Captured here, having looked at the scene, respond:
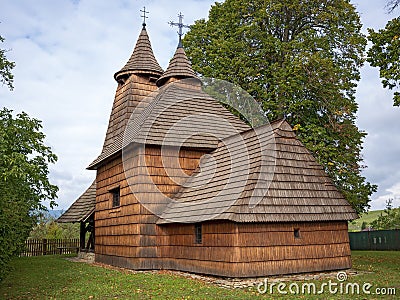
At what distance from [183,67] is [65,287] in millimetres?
11059

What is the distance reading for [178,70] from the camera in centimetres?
1931

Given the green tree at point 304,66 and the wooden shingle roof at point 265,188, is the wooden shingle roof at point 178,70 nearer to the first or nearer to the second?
the green tree at point 304,66

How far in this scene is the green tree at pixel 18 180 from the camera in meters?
9.86

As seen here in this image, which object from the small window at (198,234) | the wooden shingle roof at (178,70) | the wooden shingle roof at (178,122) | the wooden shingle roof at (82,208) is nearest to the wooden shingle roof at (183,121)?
the wooden shingle roof at (178,122)

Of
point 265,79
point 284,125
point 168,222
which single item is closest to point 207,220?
point 168,222

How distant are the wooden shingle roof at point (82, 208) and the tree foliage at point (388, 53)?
1425 centimetres

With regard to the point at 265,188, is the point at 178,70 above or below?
above

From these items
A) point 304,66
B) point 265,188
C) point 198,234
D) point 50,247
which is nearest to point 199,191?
point 198,234

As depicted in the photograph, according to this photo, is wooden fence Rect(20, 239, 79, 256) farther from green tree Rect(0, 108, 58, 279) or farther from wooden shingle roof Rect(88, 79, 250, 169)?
wooden shingle roof Rect(88, 79, 250, 169)

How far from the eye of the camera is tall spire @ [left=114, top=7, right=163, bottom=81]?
19.5 m

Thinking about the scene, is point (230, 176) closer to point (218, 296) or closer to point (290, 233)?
point (290, 233)

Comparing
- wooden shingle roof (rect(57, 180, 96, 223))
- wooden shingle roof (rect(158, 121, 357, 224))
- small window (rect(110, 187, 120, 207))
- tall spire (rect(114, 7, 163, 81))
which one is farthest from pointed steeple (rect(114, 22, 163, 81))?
wooden shingle roof (rect(57, 180, 96, 223))

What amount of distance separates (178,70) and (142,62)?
1769 mm

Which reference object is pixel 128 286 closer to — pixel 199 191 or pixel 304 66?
pixel 199 191
